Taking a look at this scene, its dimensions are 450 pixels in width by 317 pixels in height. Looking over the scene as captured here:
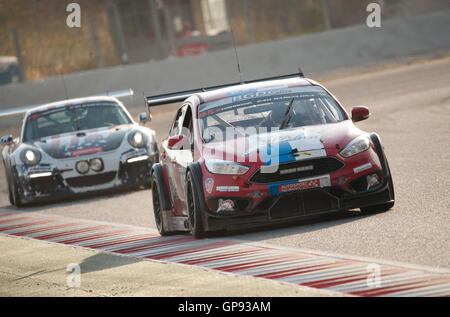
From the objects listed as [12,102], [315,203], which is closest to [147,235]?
[315,203]

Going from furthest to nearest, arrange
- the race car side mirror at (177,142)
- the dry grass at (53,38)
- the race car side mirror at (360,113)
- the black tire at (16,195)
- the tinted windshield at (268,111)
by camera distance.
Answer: the dry grass at (53,38), the black tire at (16,195), the race car side mirror at (360,113), the race car side mirror at (177,142), the tinted windshield at (268,111)

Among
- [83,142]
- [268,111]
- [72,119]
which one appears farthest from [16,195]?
[268,111]

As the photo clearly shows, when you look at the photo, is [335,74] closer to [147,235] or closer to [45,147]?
[45,147]

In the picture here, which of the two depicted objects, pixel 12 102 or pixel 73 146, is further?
pixel 12 102

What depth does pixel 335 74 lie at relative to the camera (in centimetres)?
2806

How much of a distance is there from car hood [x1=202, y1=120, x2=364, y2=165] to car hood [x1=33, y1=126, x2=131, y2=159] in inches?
235

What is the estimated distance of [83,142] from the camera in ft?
49.9

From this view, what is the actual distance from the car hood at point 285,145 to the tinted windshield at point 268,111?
233mm

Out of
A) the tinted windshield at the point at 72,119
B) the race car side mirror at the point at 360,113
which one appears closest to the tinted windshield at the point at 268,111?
the race car side mirror at the point at 360,113

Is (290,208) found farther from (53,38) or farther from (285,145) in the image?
(53,38)

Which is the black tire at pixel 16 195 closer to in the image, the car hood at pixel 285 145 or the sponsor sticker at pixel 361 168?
the car hood at pixel 285 145

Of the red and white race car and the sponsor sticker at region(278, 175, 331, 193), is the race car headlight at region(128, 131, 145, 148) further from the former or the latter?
the sponsor sticker at region(278, 175, 331, 193)

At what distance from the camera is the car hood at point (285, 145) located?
8781 mm

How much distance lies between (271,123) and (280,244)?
175cm
